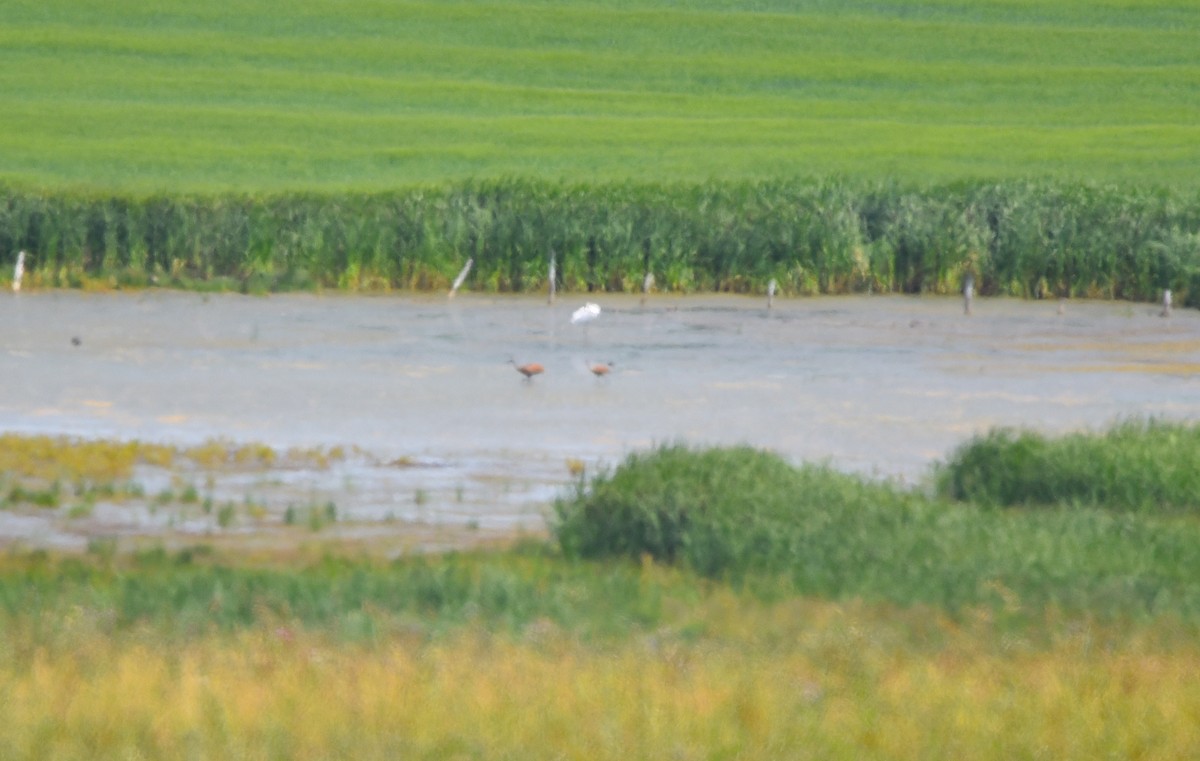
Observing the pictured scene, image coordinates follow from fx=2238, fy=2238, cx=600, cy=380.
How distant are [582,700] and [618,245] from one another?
24.2m

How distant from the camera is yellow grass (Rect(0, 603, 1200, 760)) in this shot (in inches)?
276

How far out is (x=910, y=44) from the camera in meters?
58.5

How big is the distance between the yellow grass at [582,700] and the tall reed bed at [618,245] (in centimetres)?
2278

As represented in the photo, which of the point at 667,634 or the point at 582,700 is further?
the point at 667,634

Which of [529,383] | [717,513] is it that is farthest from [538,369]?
[717,513]

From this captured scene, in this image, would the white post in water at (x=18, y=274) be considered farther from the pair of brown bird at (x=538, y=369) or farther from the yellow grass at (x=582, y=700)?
the yellow grass at (x=582, y=700)

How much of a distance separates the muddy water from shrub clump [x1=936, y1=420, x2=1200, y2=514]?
1.98 meters

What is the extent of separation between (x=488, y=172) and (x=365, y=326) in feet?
61.3

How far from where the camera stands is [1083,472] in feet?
44.4

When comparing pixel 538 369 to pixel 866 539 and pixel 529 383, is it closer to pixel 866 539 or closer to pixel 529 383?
pixel 529 383

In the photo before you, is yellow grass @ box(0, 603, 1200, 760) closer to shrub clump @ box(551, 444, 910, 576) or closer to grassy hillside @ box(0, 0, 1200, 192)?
shrub clump @ box(551, 444, 910, 576)

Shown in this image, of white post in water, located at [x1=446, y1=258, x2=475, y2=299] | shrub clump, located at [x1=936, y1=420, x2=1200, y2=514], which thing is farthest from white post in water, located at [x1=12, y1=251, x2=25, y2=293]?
shrub clump, located at [x1=936, y1=420, x2=1200, y2=514]

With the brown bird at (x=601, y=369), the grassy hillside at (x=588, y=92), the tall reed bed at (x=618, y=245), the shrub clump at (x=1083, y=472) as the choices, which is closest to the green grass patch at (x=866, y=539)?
the shrub clump at (x=1083, y=472)

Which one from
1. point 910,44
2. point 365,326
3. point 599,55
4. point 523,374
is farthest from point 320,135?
point 523,374
